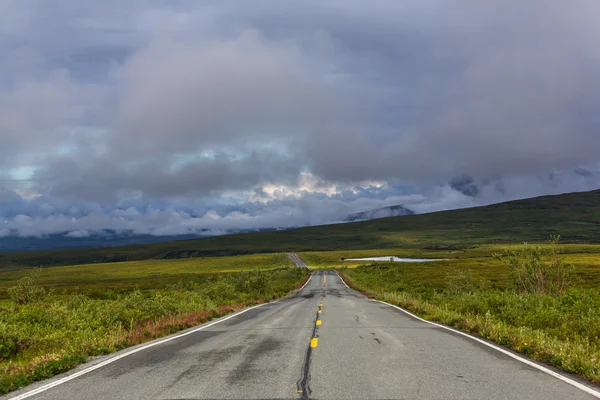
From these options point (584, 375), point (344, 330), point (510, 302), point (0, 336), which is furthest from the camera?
point (510, 302)

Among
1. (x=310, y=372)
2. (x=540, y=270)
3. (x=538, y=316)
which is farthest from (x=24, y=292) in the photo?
(x=540, y=270)

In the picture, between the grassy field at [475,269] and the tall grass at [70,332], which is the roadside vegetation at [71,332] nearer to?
the tall grass at [70,332]

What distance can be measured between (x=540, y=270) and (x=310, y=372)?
31747 mm

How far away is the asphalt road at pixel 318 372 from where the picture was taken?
277 inches

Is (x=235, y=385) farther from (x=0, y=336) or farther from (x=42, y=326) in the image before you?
(x=42, y=326)

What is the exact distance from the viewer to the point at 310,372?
332 inches

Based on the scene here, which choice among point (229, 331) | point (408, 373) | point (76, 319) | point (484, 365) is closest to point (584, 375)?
point (484, 365)

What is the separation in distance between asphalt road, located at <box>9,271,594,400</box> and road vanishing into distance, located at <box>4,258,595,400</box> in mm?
18

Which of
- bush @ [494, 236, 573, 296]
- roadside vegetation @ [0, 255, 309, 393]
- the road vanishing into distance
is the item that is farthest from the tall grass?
bush @ [494, 236, 573, 296]

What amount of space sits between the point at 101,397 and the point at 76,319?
12552 millimetres

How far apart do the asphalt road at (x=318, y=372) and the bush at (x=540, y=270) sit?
2400 centimetres

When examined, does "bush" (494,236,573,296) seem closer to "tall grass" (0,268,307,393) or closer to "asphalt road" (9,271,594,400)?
"asphalt road" (9,271,594,400)

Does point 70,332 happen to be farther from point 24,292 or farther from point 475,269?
point 475,269

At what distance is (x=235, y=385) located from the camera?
752cm
